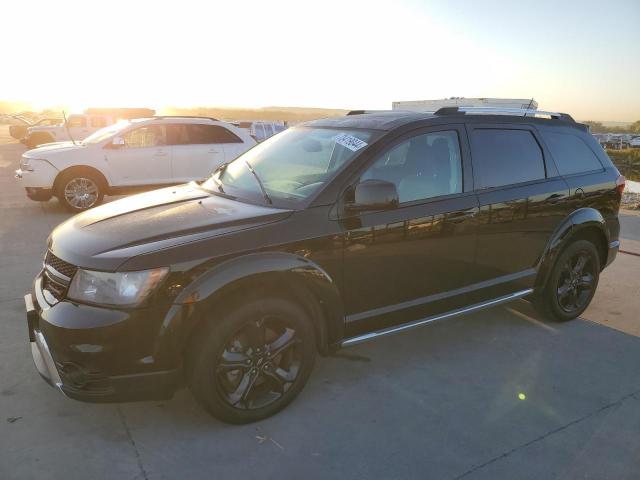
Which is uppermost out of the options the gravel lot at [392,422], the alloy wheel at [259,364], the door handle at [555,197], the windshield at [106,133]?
the windshield at [106,133]

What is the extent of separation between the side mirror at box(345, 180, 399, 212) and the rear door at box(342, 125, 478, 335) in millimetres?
127

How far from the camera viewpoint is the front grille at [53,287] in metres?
2.71

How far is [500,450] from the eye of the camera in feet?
9.05

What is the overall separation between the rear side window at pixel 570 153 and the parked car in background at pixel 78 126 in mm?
15471

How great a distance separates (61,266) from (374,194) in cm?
181

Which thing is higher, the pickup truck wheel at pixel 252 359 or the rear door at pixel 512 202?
the rear door at pixel 512 202

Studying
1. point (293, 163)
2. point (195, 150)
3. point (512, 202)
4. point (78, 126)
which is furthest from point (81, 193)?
point (78, 126)

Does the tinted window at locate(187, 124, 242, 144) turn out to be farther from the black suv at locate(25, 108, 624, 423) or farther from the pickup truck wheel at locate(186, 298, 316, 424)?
the pickup truck wheel at locate(186, 298, 316, 424)

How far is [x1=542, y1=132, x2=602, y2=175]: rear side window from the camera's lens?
13.9 feet

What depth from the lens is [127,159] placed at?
30.9 ft

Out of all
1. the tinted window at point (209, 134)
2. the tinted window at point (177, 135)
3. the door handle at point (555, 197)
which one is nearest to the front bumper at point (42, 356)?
the door handle at point (555, 197)

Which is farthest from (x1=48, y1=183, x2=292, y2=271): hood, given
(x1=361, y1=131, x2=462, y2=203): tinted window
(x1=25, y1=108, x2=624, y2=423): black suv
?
(x1=361, y1=131, x2=462, y2=203): tinted window

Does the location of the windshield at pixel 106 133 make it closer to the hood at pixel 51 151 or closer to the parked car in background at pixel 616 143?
the hood at pixel 51 151

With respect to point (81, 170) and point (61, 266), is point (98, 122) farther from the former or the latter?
point (61, 266)
